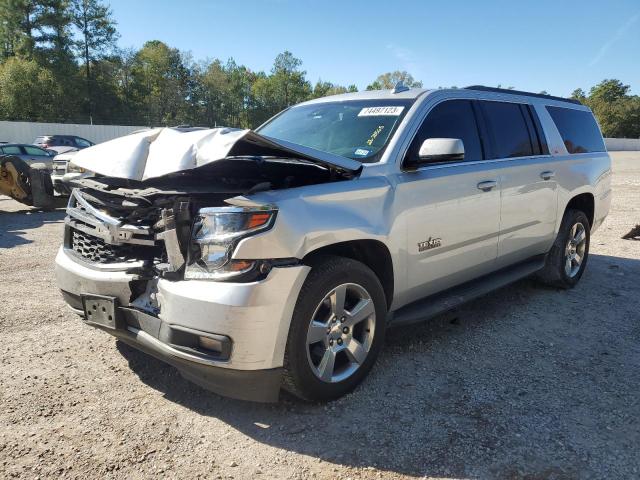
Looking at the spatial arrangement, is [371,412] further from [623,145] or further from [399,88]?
[623,145]

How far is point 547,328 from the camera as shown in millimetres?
4262

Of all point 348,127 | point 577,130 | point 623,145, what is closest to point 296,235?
point 348,127

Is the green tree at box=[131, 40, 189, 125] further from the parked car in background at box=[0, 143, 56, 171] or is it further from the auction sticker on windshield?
the auction sticker on windshield

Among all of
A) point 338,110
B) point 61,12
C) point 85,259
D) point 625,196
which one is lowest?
point 625,196

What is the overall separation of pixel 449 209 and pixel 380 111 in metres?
0.90

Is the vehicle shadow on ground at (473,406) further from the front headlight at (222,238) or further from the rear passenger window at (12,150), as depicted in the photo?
the rear passenger window at (12,150)

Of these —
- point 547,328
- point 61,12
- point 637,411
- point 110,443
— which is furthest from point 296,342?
point 61,12

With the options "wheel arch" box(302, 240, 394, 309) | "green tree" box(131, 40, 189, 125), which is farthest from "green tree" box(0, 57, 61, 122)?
"wheel arch" box(302, 240, 394, 309)

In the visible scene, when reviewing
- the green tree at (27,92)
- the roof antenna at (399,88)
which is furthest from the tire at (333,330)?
the green tree at (27,92)

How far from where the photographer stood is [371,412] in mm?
2871

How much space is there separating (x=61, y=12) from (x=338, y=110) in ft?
198

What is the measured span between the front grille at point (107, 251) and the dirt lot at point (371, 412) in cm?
84

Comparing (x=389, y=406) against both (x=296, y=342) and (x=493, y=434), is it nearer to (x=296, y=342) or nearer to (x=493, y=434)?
(x=493, y=434)

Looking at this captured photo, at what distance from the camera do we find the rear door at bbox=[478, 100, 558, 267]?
4180 mm
